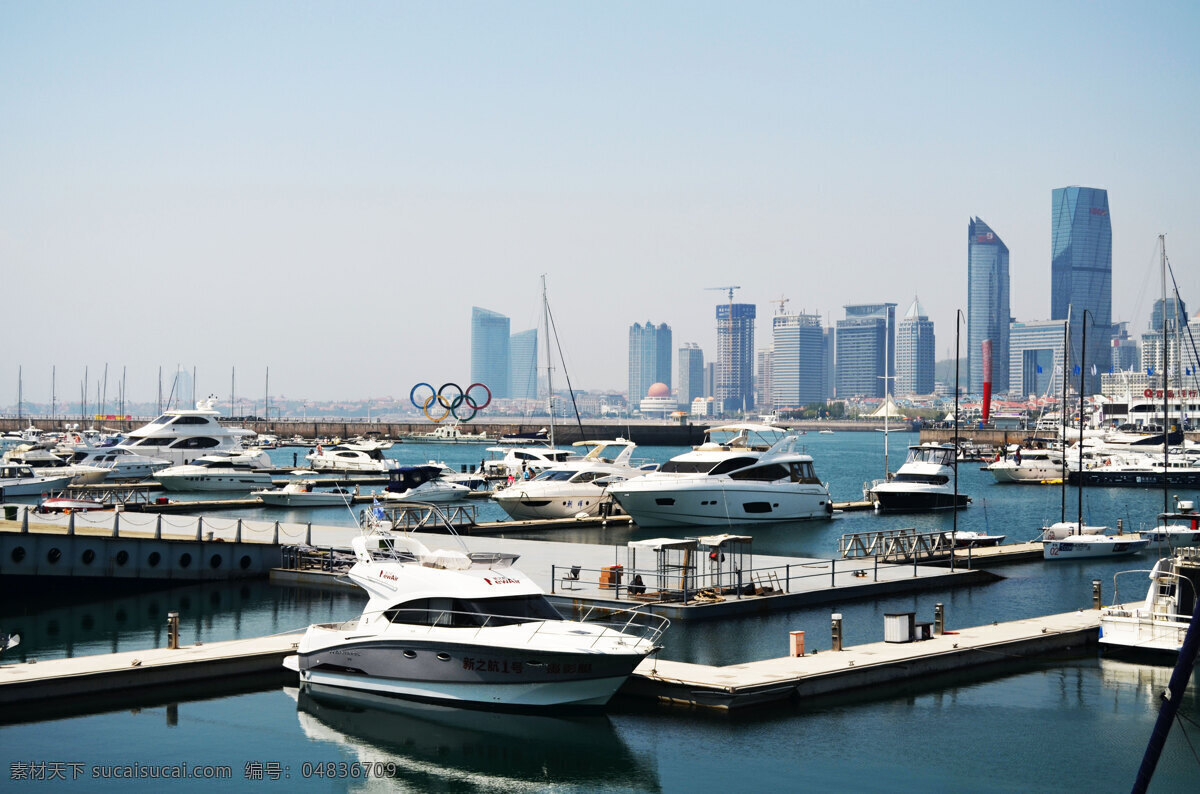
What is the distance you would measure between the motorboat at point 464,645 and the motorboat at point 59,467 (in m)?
59.6

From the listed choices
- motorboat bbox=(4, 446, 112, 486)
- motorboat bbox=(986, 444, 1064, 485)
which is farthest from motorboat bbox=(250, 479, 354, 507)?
motorboat bbox=(986, 444, 1064, 485)

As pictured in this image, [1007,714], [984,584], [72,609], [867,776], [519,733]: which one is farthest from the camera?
[984,584]

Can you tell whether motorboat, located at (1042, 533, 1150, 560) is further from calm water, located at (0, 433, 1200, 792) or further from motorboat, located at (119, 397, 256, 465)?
motorboat, located at (119, 397, 256, 465)

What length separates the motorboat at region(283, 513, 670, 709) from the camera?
69.7ft

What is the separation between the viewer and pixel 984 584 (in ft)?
126

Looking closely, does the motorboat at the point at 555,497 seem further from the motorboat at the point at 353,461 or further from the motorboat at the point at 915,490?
the motorboat at the point at 353,461

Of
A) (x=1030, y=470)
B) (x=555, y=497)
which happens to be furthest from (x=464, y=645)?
(x=1030, y=470)

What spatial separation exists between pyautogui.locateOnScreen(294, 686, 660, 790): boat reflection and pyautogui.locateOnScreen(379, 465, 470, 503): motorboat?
1665 inches

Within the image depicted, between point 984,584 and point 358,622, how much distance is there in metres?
23.2

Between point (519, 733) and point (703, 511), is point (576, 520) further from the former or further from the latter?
point (519, 733)

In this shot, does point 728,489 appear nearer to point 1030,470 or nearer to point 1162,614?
point 1162,614

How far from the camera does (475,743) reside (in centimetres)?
2109

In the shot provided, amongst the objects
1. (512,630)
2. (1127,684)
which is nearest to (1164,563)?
(1127,684)

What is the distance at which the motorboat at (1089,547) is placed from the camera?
45.0 meters
